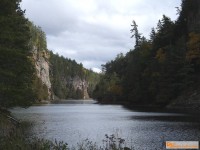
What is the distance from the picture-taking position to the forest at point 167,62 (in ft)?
274

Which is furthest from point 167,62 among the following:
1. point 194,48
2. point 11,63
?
point 11,63

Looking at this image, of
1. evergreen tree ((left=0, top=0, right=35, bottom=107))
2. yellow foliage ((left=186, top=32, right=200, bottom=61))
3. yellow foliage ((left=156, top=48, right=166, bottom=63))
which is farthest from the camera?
yellow foliage ((left=156, top=48, right=166, bottom=63))

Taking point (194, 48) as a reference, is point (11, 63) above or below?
below

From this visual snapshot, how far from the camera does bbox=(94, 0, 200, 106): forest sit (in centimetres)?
8362

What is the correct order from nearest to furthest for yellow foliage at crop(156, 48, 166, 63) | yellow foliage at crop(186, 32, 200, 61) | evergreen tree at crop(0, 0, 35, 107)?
evergreen tree at crop(0, 0, 35, 107) → yellow foliage at crop(186, 32, 200, 61) → yellow foliage at crop(156, 48, 166, 63)

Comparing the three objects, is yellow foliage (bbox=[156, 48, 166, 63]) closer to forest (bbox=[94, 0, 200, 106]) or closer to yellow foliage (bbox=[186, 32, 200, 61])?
forest (bbox=[94, 0, 200, 106])

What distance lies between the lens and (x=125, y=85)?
4715 inches

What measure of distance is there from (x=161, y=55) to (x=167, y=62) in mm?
8409

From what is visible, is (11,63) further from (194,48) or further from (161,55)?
(161,55)

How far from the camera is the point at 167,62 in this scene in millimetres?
86000

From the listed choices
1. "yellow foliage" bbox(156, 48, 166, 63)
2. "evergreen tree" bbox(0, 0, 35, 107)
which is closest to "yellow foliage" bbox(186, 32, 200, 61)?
"yellow foliage" bbox(156, 48, 166, 63)

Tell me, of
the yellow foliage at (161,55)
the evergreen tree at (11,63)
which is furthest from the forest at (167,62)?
the evergreen tree at (11,63)

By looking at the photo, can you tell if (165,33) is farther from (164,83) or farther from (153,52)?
(164,83)

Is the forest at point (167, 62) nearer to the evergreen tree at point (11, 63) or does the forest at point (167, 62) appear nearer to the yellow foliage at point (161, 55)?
the yellow foliage at point (161, 55)
